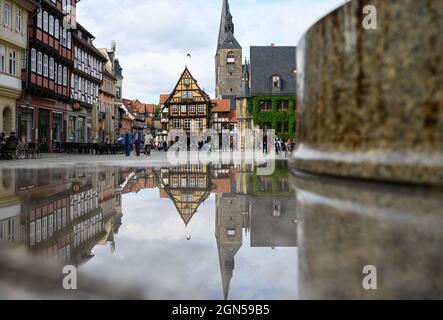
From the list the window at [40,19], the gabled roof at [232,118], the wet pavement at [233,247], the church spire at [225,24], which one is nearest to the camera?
the wet pavement at [233,247]

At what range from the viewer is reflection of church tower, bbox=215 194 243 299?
1.82 meters

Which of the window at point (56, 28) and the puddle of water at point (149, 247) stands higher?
the window at point (56, 28)

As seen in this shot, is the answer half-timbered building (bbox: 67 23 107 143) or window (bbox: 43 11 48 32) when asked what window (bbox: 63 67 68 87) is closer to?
half-timbered building (bbox: 67 23 107 143)

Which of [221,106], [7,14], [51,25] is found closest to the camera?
[7,14]

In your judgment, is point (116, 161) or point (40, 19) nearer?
point (116, 161)

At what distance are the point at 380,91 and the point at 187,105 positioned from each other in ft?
216

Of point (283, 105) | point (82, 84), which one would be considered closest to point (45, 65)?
point (82, 84)

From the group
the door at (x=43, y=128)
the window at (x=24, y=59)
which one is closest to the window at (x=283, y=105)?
the door at (x=43, y=128)

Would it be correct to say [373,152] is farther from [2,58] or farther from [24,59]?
[24,59]

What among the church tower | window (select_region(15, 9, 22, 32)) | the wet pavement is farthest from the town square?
the church tower

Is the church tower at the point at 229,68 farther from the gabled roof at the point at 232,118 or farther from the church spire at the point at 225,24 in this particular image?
the gabled roof at the point at 232,118

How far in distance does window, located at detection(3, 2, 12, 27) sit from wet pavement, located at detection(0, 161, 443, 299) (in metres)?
22.8

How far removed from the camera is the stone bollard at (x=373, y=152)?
1.59 m

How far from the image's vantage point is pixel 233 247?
225cm
